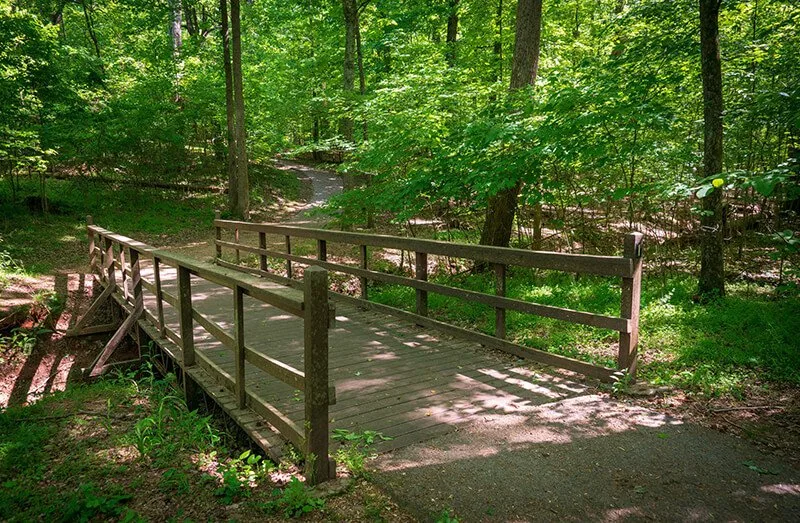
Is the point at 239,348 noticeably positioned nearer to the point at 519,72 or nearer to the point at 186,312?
the point at 186,312

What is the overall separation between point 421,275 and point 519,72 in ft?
13.4

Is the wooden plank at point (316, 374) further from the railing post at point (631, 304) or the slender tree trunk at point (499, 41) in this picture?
the slender tree trunk at point (499, 41)

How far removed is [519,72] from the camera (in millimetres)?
8047

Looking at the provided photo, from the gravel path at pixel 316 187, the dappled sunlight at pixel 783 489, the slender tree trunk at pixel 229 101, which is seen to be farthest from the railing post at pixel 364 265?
the gravel path at pixel 316 187

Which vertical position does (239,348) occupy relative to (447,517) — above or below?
above

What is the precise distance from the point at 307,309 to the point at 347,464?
1007 millimetres

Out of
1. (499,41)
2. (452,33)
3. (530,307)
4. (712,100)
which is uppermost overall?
(452,33)

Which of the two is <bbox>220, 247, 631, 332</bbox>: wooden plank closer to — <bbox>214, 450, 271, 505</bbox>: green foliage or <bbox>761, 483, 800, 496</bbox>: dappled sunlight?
<bbox>761, 483, 800, 496</bbox>: dappled sunlight

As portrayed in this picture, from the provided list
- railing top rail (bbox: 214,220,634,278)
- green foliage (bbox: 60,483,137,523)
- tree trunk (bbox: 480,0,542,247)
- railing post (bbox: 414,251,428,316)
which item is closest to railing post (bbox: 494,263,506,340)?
railing top rail (bbox: 214,220,634,278)

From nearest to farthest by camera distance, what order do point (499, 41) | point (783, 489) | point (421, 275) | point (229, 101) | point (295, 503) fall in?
1. point (295, 503)
2. point (783, 489)
3. point (421, 275)
4. point (499, 41)
5. point (229, 101)

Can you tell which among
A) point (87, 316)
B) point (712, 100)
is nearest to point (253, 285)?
point (712, 100)

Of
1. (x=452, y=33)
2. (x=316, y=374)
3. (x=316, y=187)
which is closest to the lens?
(x=316, y=374)

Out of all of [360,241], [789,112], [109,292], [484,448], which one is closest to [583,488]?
[484,448]

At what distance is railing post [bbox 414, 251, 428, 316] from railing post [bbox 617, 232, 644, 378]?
97.7 inches
